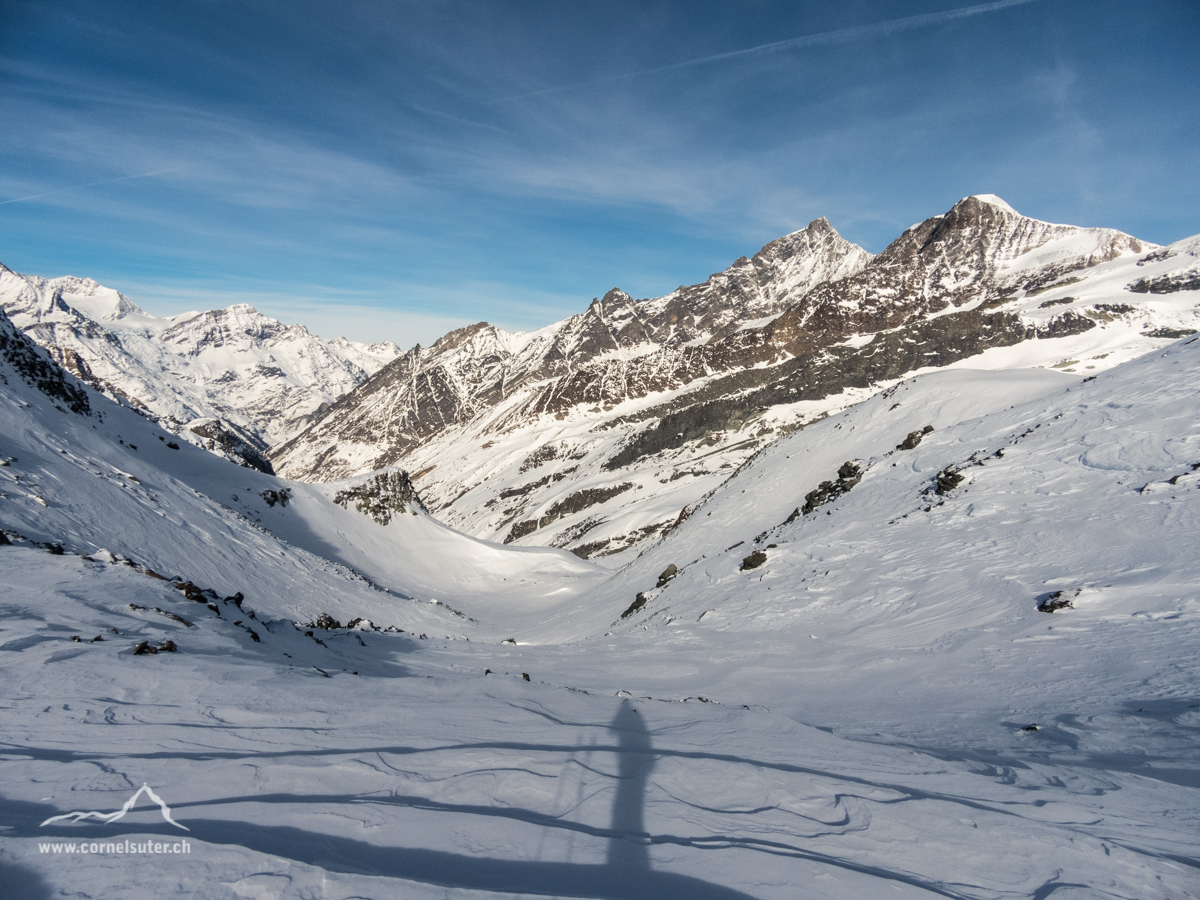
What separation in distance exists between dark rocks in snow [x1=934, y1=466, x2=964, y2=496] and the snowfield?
0.22 feet

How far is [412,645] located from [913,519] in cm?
1422

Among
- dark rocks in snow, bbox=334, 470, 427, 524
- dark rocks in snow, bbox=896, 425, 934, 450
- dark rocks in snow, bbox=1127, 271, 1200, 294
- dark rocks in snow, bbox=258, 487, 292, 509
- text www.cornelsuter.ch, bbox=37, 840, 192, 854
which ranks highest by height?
dark rocks in snow, bbox=1127, 271, 1200, 294

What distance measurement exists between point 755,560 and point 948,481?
243 inches

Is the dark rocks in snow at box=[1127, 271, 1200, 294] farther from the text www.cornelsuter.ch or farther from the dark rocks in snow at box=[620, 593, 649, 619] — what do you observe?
the text www.cornelsuter.ch

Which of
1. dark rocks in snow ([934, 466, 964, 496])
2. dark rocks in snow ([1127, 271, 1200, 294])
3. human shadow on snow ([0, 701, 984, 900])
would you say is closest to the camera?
human shadow on snow ([0, 701, 984, 900])

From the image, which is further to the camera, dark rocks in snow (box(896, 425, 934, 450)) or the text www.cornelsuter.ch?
dark rocks in snow (box(896, 425, 934, 450))

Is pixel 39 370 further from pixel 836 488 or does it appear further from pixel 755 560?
pixel 836 488

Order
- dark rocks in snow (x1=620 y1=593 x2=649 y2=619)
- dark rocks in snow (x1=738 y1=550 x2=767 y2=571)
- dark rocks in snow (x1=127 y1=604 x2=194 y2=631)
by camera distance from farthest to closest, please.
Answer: dark rocks in snow (x1=620 y1=593 x2=649 y2=619), dark rocks in snow (x1=738 y1=550 x2=767 y2=571), dark rocks in snow (x1=127 y1=604 x2=194 y2=631)

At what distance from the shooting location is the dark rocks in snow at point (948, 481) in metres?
16.3

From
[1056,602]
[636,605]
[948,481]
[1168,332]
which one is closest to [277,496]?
[636,605]

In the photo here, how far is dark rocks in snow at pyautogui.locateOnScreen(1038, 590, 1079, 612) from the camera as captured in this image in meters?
9.62

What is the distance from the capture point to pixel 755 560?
18031 millimetres

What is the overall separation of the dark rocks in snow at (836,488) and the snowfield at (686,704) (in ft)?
6.96

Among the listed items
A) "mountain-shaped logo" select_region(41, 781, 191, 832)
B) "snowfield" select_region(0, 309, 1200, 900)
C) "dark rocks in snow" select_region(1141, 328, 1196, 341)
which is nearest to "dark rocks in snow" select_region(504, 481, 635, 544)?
"snowfield" select_region(0, 309, 1200, 900)
